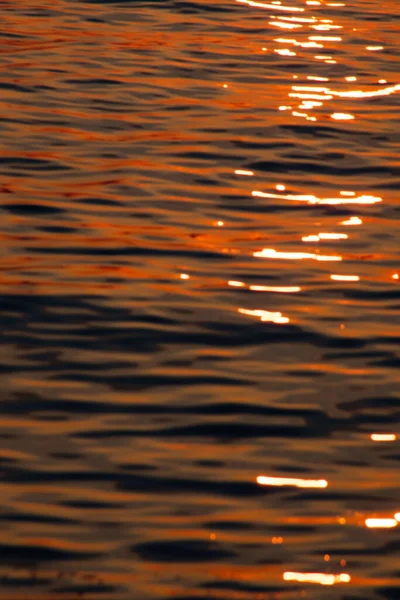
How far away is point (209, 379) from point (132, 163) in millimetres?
3908

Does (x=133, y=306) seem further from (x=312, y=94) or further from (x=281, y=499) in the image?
(x=312, y=94)

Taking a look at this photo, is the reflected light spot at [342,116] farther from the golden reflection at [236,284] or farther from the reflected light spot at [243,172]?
the golden reflection at [236,284]

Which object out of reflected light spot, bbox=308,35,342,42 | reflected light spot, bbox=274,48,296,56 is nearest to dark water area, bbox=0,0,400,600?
reflected light spot, bbox=274,48,296,56

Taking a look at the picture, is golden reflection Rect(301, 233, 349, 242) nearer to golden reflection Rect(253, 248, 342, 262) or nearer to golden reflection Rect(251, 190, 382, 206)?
golden reflection Rect(253, 248, 342, 262)

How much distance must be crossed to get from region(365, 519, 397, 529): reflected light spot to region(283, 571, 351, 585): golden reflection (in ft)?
1.30

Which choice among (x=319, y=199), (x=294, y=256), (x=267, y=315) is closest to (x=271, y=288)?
(x=267, y=315)

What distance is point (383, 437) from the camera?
240 inches

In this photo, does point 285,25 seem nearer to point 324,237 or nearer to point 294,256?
point 324,237

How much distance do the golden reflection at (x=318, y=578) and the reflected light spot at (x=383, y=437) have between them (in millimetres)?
1176

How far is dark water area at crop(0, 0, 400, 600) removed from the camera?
5129 millimetres

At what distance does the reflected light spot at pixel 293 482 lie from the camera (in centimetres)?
564

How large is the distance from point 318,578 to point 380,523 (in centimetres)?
51

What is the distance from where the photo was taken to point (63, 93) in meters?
12.5

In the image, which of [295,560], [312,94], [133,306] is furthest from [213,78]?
[295,560]
